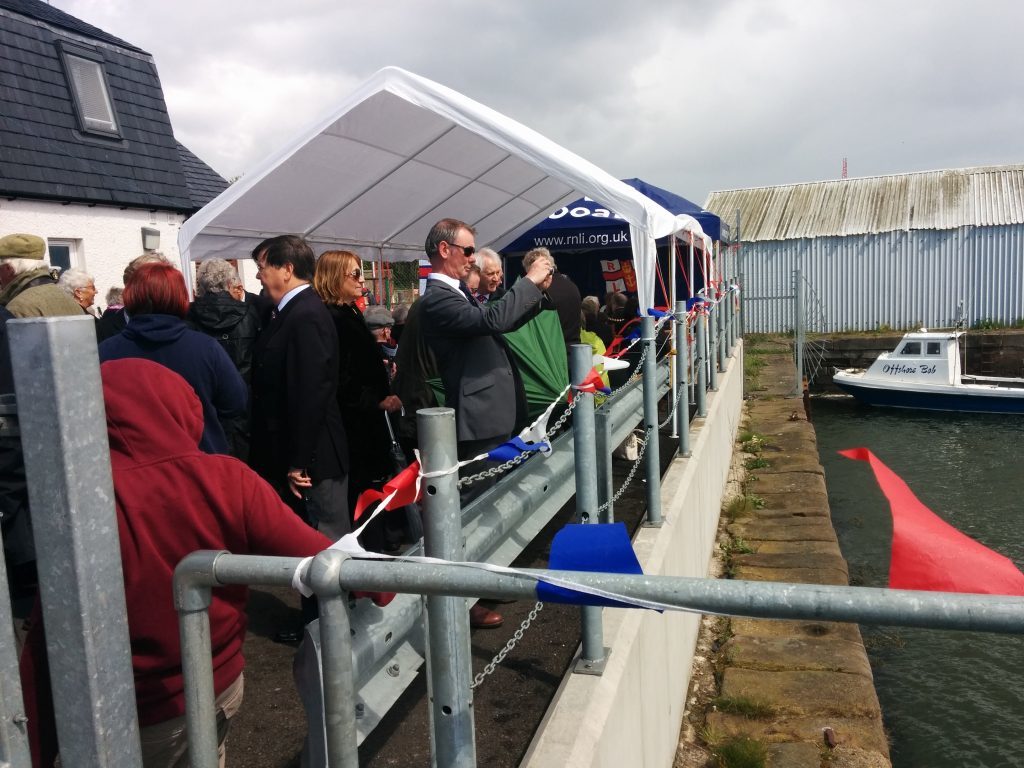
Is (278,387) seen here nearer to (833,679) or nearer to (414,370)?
(414,370)

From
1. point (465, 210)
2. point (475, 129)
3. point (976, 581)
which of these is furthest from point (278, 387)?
point (465, 210)

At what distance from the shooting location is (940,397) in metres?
19.9

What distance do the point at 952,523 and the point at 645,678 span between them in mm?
9746

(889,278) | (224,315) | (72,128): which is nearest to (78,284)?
(224,315)

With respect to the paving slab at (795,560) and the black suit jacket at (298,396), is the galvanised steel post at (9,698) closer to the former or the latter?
the black suit jacket at (298,396)

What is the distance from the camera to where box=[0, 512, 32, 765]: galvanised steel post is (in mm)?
1250

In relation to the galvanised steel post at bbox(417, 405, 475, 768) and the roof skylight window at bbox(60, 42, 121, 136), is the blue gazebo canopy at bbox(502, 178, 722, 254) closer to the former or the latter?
the roof skylight window at bbox(60, 42, 121, 136)

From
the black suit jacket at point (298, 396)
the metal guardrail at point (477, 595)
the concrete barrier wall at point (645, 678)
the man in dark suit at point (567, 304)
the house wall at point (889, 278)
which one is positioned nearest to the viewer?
the metal guardrail at point (477, 595)

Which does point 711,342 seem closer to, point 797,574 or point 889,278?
point 797,574

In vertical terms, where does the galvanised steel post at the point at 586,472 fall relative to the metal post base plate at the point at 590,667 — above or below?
above

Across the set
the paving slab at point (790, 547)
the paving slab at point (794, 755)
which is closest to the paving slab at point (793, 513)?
the paving slab at point (790, 547)

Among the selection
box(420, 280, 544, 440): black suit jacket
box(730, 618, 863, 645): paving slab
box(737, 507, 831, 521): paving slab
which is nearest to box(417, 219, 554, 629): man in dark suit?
box(420, 280, 544, 440): black suit jacket

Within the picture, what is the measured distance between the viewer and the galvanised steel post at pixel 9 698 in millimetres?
1250

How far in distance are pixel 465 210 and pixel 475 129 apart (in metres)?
2.82
